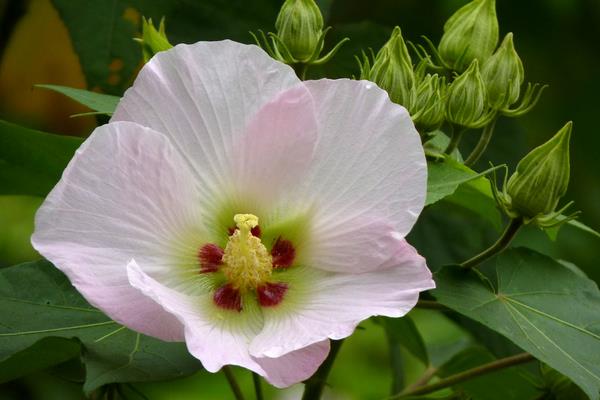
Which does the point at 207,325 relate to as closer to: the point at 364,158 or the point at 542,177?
the point at 364,158

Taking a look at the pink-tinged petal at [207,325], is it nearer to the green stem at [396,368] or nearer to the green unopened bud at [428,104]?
the green unopened bud at [428,104]

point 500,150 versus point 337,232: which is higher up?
point 337,232

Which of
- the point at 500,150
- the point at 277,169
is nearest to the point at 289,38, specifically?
the point at 277,169

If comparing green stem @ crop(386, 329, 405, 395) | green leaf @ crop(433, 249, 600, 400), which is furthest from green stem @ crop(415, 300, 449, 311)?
green stem @ crop(386, 329, 405, 395)

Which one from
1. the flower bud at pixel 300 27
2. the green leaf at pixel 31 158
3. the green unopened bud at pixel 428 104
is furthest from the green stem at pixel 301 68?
the green leaf at pixel 31 158

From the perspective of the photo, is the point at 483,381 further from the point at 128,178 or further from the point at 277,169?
the point at 128,178
